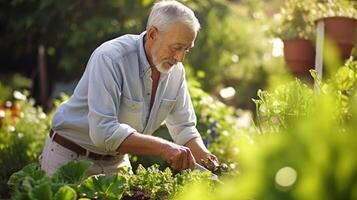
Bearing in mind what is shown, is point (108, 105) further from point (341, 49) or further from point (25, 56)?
point (25, 56)

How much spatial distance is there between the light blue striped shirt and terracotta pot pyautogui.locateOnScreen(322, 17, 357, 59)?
1.30 metres

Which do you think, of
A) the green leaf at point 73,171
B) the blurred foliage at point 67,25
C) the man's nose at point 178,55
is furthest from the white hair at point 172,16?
the blurred foliage at point 67,25

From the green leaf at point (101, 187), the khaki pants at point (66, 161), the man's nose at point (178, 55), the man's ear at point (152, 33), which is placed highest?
the man's ear at point (152, 33)

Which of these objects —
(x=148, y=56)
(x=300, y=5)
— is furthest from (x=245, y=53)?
(x=148, y=56)

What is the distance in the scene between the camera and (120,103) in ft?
9.52

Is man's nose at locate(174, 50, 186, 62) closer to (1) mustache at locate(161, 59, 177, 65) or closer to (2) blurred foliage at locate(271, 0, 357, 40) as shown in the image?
(1) mustache at locate(161, 59, 177, 65)

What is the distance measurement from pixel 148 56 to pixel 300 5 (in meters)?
1.93

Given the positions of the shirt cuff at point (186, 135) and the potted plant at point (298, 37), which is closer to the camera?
the shirt cuff at point (186, 135)

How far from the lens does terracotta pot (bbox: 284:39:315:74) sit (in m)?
4.54

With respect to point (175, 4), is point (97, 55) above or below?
below

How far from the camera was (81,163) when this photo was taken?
75.1 inches

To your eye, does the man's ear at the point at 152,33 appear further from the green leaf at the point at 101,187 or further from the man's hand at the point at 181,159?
the green leaf at the point at 101,187

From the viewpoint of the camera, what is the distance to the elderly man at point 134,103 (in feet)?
8.61

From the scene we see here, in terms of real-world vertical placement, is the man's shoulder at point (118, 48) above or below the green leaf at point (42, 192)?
above
